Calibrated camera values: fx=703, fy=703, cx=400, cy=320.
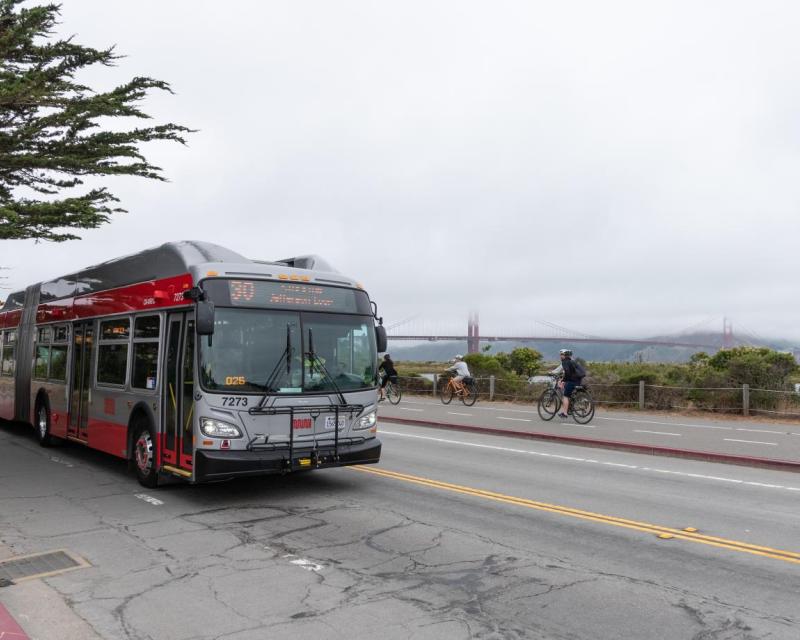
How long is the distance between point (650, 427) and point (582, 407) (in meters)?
1.80

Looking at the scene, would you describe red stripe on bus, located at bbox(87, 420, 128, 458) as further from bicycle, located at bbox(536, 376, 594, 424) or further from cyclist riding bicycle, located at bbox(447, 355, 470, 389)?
cyclist riding bicycle, located at bbox(447, 355, 470, 389)

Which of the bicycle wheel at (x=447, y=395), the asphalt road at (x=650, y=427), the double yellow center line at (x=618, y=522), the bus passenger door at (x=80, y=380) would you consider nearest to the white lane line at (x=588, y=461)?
the asphalt road at (x=650, y=427)

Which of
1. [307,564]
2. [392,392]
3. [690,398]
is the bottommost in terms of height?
[307,564]

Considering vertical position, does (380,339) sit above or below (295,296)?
below

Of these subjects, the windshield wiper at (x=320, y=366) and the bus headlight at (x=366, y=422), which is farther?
the bus headlight at (x=366, y=422)

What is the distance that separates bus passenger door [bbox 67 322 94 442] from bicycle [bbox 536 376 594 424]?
1210 cm

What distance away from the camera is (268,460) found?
8.26 metres

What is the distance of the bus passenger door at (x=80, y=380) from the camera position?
37.9 ft

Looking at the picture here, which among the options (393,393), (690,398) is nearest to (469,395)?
(393,393)

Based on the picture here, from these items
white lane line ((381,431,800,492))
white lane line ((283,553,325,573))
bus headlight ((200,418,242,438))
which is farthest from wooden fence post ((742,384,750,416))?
white lane line ((283,553,325,573))

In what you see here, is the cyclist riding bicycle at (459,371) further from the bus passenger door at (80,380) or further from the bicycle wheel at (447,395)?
the bus passenger door at (80,380)

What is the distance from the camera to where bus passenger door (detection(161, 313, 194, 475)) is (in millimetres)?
8414

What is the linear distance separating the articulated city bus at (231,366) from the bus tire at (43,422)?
301cm

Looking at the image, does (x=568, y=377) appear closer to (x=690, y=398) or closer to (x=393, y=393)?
(x=690, y=398)
